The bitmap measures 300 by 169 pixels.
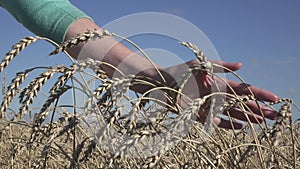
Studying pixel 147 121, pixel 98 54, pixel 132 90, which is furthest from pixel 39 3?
pixel 147 121

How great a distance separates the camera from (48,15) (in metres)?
2.14

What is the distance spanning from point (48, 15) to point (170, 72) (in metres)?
0.84

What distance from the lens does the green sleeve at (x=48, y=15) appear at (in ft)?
6.91

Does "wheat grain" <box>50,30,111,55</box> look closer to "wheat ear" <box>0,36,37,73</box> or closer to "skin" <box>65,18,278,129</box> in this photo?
"wheat ear" <box>0,36,37,73</box>

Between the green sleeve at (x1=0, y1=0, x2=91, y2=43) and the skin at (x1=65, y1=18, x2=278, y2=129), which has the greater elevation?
the green sleeve at (x1=0, y1=0, x2=91, y2=43)

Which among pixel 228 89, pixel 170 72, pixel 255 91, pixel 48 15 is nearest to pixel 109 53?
pixel 48 15

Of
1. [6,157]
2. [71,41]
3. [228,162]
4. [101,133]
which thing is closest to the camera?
[101,133]

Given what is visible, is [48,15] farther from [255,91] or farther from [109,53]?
[255,91]

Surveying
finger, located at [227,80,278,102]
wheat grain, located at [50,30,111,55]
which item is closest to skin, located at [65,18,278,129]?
finger, located at [227,80,278,102]

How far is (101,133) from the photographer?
3.17 ft

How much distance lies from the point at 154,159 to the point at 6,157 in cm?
257

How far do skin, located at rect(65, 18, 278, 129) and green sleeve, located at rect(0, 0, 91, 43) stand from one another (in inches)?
1.7

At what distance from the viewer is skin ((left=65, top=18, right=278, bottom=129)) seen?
4.92ft

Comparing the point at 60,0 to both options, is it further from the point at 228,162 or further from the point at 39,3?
the point at 228,162
